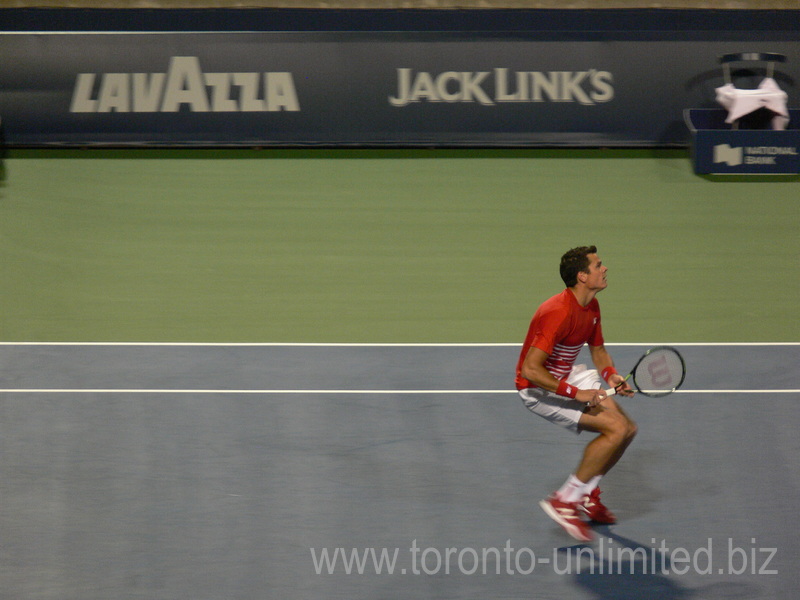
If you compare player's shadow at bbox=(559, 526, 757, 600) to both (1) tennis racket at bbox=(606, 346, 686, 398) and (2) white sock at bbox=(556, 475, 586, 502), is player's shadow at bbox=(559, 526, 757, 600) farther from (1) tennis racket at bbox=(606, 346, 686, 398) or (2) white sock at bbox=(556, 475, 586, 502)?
(1) tennis racket at bbox=(606, 346, 686, 398)

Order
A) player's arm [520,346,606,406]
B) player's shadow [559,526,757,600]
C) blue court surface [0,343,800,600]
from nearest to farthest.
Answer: player's shadow [559,526,757,600], blue court surface [0,343,800,600], player's arm [520,346,606,406]

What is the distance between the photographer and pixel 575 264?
5352 millimetres

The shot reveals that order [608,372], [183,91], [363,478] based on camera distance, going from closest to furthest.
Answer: [608,372], [363,478], [183,91]

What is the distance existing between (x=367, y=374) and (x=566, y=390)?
2463 mm

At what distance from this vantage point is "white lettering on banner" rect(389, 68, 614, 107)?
1106 centimetres

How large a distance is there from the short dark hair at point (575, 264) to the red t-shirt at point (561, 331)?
0.08m

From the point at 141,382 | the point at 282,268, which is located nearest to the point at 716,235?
the point at 282,268

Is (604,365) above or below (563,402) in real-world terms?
above

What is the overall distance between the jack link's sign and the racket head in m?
6.61

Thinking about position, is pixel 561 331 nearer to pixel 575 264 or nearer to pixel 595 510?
pixel 575 264

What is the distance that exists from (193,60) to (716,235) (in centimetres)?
637

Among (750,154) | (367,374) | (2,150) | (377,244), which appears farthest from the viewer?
(2,150)

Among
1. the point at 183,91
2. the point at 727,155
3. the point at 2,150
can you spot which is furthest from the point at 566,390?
the point at 2,150

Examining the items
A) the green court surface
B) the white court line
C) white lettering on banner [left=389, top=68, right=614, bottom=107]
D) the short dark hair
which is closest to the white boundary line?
the white court line
